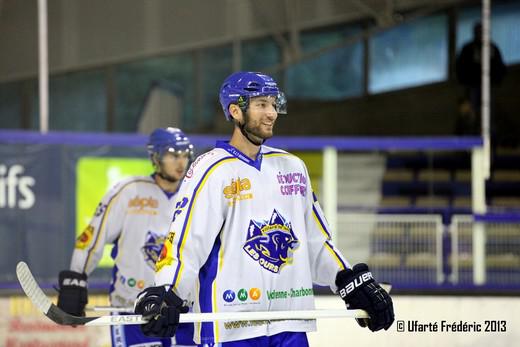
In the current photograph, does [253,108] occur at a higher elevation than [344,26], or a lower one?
lower

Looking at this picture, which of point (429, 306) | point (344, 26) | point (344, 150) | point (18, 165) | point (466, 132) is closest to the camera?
point (429, 306)

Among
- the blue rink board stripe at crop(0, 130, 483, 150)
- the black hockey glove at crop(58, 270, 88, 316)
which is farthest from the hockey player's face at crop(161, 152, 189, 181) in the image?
the blue rink board stripe at crop(0, 130, 483, 150)

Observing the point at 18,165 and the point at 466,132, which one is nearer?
the point at 18,165

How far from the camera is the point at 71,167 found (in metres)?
8.66

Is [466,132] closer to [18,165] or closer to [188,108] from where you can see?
[188,108]

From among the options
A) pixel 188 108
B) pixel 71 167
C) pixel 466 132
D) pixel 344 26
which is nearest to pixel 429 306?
pixel 71 167

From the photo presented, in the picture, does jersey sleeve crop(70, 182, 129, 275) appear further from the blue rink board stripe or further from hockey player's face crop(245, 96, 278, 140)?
the blue rink board stripe

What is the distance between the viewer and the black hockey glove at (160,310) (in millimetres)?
3625

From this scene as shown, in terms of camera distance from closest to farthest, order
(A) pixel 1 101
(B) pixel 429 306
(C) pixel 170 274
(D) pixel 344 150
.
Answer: (C) pixel 170 274, (B) pixel 429 306, (D) pixel 344 150, (A) pixel 1 101

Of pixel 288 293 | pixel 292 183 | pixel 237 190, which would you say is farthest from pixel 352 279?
pixel 237 190

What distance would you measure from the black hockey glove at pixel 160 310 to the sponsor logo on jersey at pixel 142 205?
2.08 m

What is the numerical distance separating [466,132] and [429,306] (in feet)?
17.6

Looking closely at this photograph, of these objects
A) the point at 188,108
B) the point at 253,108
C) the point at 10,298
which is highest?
the point at 188,108

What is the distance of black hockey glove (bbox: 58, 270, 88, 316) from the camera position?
5.29 metres
